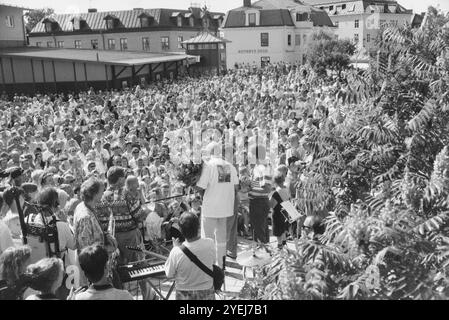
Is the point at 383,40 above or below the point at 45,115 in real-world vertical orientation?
above

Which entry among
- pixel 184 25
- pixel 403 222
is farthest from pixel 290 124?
pixel 184 25

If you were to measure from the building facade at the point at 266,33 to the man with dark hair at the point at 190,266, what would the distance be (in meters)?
54.5

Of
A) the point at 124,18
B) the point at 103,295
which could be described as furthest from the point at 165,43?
the point at 103,295

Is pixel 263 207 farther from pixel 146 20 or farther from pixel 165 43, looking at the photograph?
pixel 146 20

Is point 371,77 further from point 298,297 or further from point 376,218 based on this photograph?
point 298,297

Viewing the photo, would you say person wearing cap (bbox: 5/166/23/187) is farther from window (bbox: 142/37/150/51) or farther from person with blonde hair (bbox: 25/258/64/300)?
window (bbox: 142/37/150/51)

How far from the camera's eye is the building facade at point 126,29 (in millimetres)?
60969

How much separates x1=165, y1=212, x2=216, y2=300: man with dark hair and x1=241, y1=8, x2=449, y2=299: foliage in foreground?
0.62 m

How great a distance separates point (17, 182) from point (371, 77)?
538cm

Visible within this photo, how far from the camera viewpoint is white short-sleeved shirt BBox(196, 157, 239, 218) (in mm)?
6840

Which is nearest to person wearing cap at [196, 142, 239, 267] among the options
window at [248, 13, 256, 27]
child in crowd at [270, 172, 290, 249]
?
child in crowd at [270, 172, 290, 249]

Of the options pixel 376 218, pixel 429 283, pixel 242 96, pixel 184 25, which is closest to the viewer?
pixel 429 283

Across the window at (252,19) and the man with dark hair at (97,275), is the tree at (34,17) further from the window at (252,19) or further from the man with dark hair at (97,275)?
the man with dark hair at (97,275)

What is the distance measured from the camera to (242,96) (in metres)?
23.0
